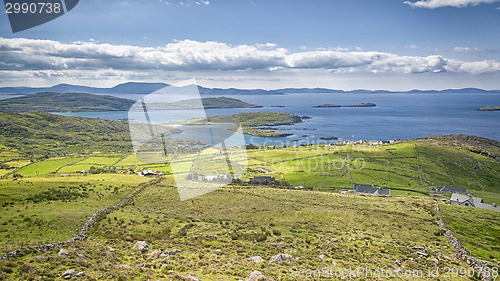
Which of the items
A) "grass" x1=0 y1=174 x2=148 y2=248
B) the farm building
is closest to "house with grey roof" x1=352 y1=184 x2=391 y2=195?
the farm building

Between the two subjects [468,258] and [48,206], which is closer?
[468,258]

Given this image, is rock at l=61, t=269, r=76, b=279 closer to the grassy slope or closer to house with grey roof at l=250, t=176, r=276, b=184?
the grassy slope

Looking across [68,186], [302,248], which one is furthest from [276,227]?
[68,186]

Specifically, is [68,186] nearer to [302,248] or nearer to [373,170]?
[302,248]

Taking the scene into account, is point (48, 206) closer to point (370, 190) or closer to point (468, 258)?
point (468, 258)

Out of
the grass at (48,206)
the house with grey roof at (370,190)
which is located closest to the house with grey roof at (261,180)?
the house with grey roof at (370,190)

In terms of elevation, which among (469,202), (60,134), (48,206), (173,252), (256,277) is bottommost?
(469,202)

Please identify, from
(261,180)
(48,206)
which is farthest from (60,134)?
(48,206)

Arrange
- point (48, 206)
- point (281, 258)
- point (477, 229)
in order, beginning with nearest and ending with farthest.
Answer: point (281, 258) → point (48, 206) → point (477, 229)
